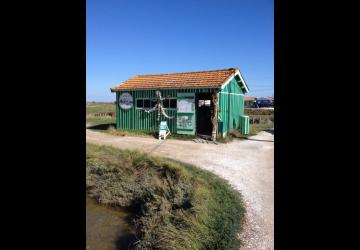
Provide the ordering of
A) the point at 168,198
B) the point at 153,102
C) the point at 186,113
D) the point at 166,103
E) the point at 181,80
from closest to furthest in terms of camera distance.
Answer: the point at 168,198 → the point at 186,113 → the point at 166,103 → the point at 181,80 → the point at 153,102

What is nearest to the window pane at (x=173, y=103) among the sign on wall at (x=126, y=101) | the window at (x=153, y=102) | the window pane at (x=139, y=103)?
the window at (x=153, y=102)

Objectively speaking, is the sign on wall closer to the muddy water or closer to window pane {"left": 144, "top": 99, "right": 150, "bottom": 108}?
window pane {"left": 144, "top": 99, "right": 150, "bottom": 108}

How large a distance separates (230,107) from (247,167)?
7.01 metres

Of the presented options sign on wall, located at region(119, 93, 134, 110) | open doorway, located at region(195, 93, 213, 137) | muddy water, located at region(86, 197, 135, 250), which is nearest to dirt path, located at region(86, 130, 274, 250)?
open doorway, located at region(195, 93, 213, 137)

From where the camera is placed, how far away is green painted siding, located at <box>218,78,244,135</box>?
538 inches

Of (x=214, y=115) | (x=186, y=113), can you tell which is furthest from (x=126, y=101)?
(x=214, y=115)

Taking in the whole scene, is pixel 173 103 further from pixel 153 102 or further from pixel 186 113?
pixel 153 102

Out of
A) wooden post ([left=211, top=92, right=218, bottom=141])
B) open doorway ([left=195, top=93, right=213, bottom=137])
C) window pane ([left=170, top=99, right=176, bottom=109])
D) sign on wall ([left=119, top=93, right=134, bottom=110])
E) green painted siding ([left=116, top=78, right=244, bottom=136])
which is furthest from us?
sign on wall ([left=119, top=93, right=134, bottom=110])

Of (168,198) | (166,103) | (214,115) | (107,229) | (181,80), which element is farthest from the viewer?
(181,80)

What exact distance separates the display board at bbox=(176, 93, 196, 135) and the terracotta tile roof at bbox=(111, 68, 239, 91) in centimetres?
54

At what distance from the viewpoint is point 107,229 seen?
612 cm
